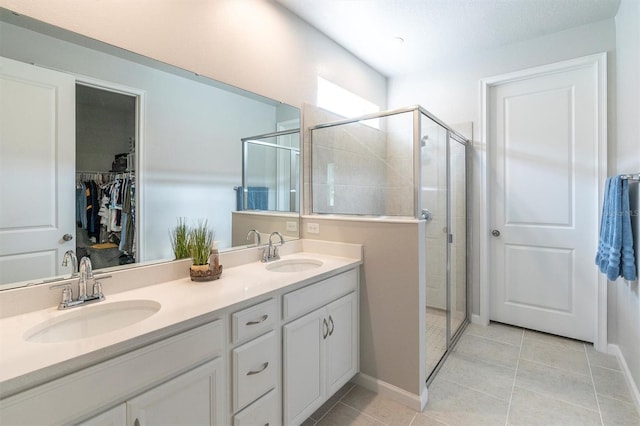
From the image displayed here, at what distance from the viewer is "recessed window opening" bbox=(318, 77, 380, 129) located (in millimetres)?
2584

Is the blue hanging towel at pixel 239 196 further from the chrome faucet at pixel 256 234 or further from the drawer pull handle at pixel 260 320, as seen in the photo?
the drawer pull handle at pixel 260 320

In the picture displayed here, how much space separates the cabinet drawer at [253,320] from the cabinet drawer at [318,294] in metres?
0.09

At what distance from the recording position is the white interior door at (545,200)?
2541 millimetres

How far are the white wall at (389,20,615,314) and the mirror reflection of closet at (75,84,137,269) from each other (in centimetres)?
282

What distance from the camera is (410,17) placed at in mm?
2346

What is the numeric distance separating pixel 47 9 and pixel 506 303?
148 inches

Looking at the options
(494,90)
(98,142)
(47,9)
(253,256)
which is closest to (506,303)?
(494,90)

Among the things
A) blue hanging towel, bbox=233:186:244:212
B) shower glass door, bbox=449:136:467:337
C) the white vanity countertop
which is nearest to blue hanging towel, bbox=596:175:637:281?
shower glass door, bbox=449:136:467:337

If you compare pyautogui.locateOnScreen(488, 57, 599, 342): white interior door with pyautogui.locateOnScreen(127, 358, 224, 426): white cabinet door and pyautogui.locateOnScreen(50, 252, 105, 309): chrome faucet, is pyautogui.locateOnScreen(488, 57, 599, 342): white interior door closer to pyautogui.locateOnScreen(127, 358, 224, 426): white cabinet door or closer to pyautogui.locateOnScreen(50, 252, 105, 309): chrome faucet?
pyautogui.locateOnScreen(127, 358, 224, 426): white cabinet door

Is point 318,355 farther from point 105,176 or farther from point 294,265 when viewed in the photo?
point 105,176

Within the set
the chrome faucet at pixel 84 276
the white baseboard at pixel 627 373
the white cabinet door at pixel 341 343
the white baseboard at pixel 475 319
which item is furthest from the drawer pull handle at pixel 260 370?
the white baseboard at pixel 475 319

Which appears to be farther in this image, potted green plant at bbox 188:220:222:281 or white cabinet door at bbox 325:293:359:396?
white cabinet door at bbox 325:293:359:396

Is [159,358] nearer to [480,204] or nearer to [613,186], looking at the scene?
[613,186]

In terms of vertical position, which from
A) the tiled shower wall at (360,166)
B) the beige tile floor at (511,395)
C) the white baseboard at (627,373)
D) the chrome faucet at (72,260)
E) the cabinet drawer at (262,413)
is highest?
the tiled shower wall at (360,166)
